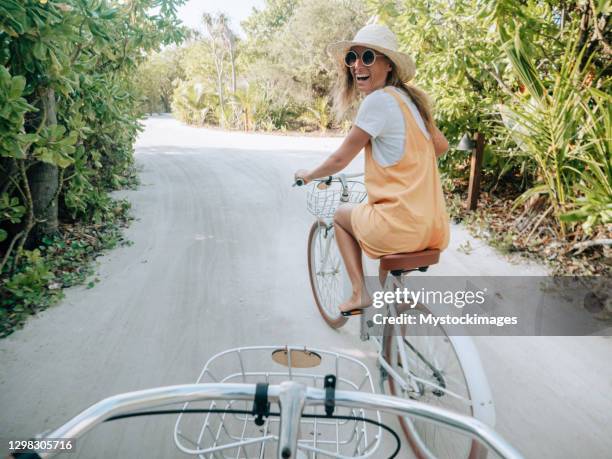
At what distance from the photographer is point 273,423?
7.52 ft

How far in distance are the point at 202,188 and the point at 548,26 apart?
4891 millimetres

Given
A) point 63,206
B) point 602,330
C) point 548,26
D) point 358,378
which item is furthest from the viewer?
point 63,206

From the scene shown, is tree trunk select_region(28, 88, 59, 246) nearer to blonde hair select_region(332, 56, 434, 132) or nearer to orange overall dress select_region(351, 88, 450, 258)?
blonde hair select_region(332, 56, 434, 132)

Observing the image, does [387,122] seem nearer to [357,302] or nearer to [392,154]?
[392,154]

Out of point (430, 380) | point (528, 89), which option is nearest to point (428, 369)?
point (430, 380)

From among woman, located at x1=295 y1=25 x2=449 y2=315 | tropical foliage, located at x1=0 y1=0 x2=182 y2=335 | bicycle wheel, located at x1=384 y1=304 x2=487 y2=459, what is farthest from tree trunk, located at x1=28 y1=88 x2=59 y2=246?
bicycle wheel, located at x1=384 y1=304 x2=487 y2=459

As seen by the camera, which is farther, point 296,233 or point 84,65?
point 296,233

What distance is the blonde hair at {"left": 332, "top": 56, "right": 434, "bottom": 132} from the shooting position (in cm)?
213

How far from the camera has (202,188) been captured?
660 centimetres

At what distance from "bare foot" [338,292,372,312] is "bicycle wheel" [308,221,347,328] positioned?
655 millimetres

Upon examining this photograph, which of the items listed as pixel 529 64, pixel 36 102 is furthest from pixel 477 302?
pixel 36 102

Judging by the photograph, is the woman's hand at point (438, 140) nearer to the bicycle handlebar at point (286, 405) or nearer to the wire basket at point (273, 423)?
the wire basket at point (273, 423)

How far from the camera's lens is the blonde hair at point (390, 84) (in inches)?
83.7

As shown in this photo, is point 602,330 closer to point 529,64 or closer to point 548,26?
point 529,64
